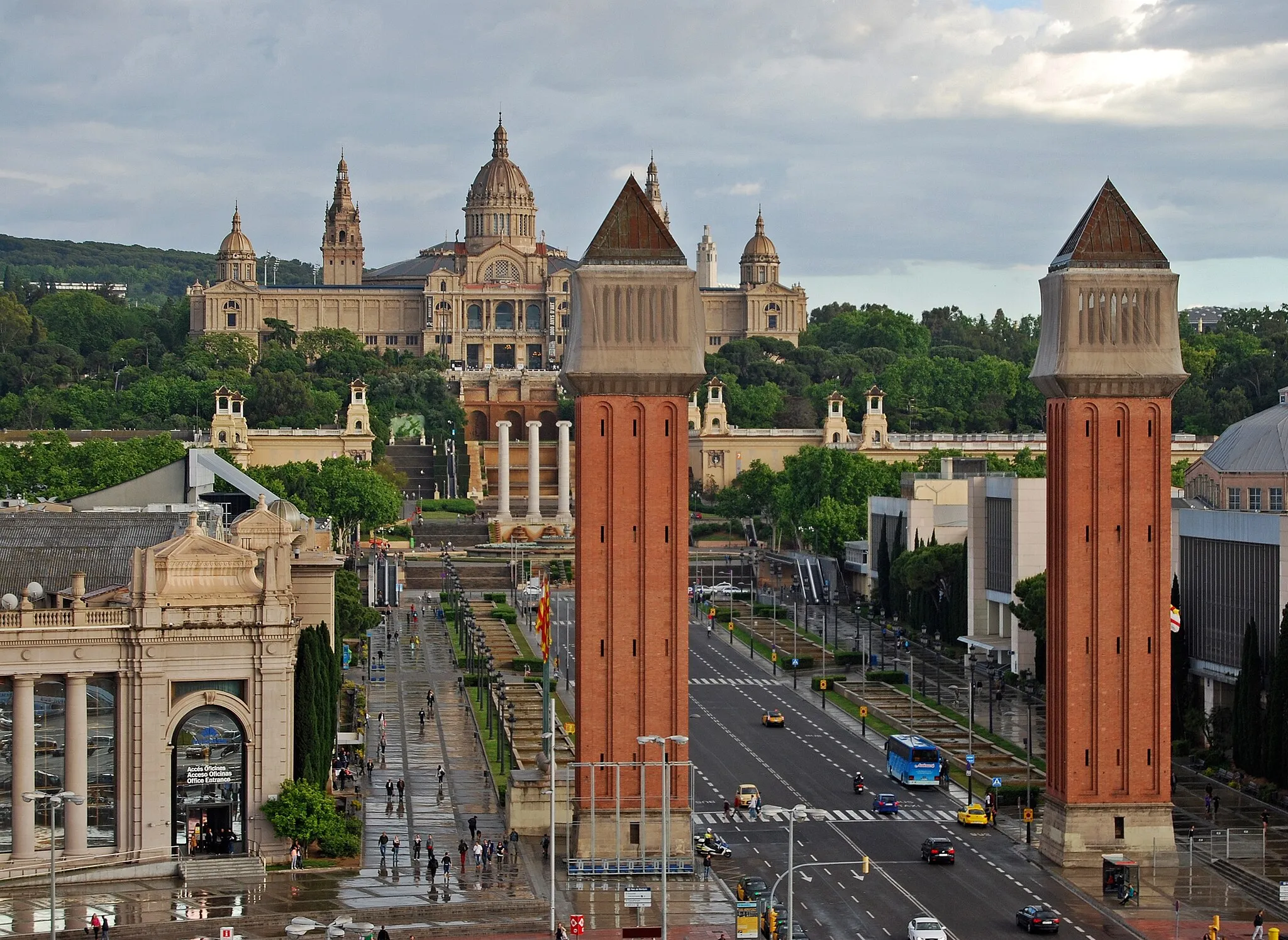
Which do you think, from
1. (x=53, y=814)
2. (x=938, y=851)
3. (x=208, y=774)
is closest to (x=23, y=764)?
(x=53, y=814)

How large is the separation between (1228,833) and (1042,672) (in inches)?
1550

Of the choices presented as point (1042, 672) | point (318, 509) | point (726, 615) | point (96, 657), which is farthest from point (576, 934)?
point (318, 509)

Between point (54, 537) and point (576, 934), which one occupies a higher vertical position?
point (54, 537)

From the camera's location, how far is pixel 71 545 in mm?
87438

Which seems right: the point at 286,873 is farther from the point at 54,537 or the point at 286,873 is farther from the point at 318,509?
the point at 318,509

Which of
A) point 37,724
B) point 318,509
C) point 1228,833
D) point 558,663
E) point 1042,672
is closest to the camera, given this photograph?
point 37,724

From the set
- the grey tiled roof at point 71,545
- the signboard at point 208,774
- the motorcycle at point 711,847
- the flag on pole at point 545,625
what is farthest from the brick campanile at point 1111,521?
the grey tiled roof at point 71,545

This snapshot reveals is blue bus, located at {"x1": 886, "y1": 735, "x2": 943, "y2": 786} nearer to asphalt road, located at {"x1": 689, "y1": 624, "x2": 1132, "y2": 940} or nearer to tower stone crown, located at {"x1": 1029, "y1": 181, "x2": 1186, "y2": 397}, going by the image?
asphalt road, located at {"x1": 689, "y1": 624, "x2": 1132, "y2": 940}

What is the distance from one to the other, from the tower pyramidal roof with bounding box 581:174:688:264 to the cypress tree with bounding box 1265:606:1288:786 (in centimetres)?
2851

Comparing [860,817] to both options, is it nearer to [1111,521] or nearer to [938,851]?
[938,851]

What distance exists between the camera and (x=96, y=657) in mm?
77688

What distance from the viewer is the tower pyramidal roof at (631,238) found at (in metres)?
83.1

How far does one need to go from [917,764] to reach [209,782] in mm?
30544

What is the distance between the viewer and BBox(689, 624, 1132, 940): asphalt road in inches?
2901
